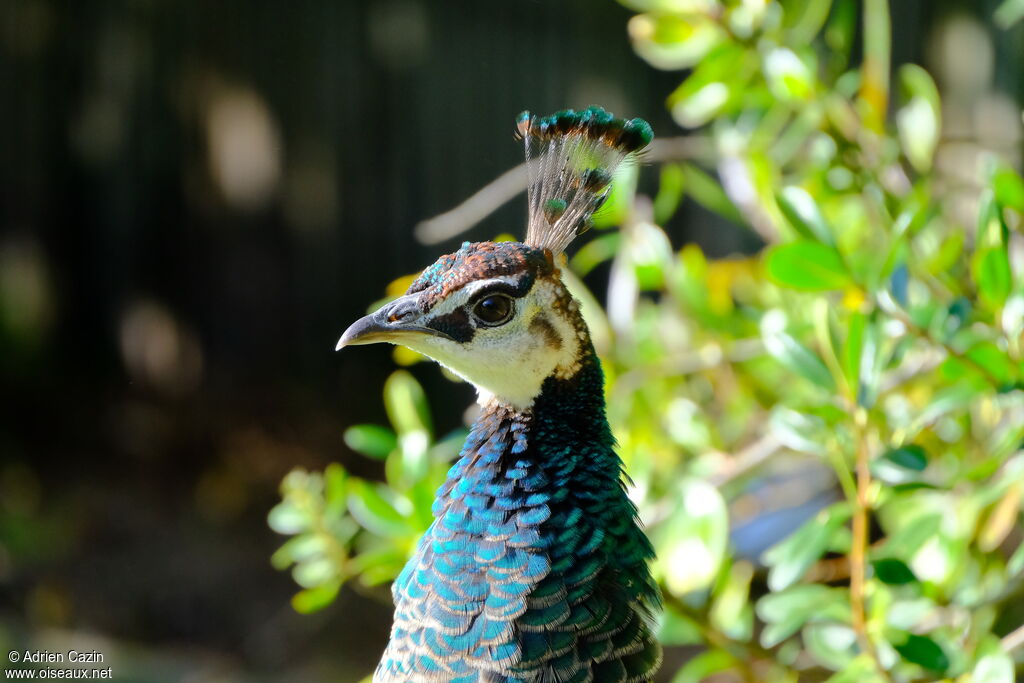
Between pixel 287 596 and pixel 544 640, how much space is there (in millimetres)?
1777

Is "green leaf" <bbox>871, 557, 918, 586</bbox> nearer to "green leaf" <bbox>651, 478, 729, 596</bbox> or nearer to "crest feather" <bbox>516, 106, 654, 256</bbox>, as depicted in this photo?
"green leaf" <bbox>651, 478, 729, 596</bbox>

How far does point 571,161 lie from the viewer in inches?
33.6

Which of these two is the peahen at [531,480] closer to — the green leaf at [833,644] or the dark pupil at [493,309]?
the dark pupil at [493,309]

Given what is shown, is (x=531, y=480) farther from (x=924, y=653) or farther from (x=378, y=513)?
(x=924, y=653)

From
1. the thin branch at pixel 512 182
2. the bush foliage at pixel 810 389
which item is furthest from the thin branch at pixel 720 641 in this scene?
the thin branch at pixel 512 182

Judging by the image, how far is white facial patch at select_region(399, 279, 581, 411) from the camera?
0.82m

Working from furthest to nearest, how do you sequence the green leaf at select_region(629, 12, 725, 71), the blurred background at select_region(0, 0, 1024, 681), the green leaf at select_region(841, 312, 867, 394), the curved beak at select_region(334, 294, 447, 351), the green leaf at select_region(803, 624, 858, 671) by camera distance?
the blurred background at select_region(0, 0, 1024, 681) < the green leaf at select_region(629, 12, 725, 71) < the green leaf at select_region(803, 624, 858, 671) < the green leaf at select_region(841, 312, 867, 394) < the curved beak at select_region(334, 294, 447, 351)

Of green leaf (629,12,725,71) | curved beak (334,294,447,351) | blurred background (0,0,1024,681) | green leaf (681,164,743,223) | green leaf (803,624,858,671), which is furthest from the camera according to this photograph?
blurred background (0,0,1024,681)

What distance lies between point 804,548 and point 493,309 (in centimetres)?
37

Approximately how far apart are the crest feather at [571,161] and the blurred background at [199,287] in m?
1.33

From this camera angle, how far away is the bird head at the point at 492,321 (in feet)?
2.64

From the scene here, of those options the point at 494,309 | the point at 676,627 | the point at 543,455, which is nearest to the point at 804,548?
the point at 676,627

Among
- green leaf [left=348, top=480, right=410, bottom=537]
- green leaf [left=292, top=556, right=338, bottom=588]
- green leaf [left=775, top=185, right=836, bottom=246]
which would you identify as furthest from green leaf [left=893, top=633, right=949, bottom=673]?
green leaf [left=292, top=556, right=338, bottom=588]

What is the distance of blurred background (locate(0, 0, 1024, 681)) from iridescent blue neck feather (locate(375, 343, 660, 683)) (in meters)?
1.35
